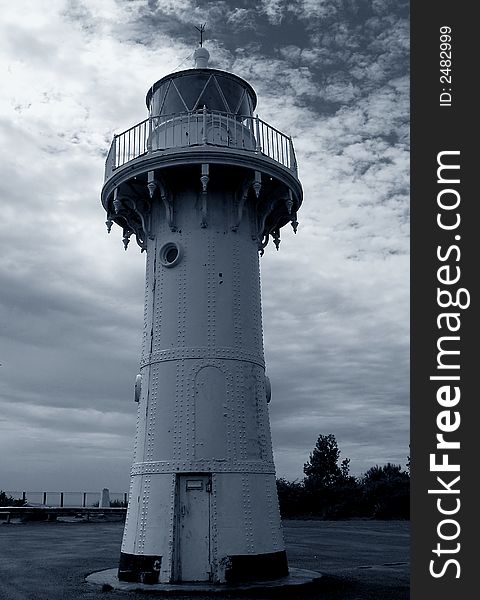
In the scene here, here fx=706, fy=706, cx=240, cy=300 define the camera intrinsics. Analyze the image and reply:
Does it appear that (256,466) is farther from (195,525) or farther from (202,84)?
(202,84)

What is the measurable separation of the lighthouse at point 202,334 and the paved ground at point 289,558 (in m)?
1.30

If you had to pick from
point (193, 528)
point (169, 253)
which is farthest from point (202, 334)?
point (193, 528)

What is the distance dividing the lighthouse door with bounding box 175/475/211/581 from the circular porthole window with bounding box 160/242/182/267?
169 inches

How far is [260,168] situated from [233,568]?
7.62 meters

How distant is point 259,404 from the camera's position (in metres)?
14.1

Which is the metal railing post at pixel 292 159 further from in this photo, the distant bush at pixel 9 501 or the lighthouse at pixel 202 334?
the distant bush at pixel 9 501

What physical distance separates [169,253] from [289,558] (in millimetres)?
8527

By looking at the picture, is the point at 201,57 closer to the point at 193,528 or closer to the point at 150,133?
the point at 150,133

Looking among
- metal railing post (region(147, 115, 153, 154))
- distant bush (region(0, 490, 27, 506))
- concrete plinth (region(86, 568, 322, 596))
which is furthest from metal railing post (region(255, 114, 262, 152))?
distant bush (region(0, 490, 27, 506))

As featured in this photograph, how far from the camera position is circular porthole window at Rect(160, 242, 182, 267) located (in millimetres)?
14469

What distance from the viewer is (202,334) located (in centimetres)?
1391

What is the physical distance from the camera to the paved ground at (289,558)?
12102 millimetres

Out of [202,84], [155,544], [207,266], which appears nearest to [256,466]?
[155,544]

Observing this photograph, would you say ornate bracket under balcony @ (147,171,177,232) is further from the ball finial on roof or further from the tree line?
the tree line
